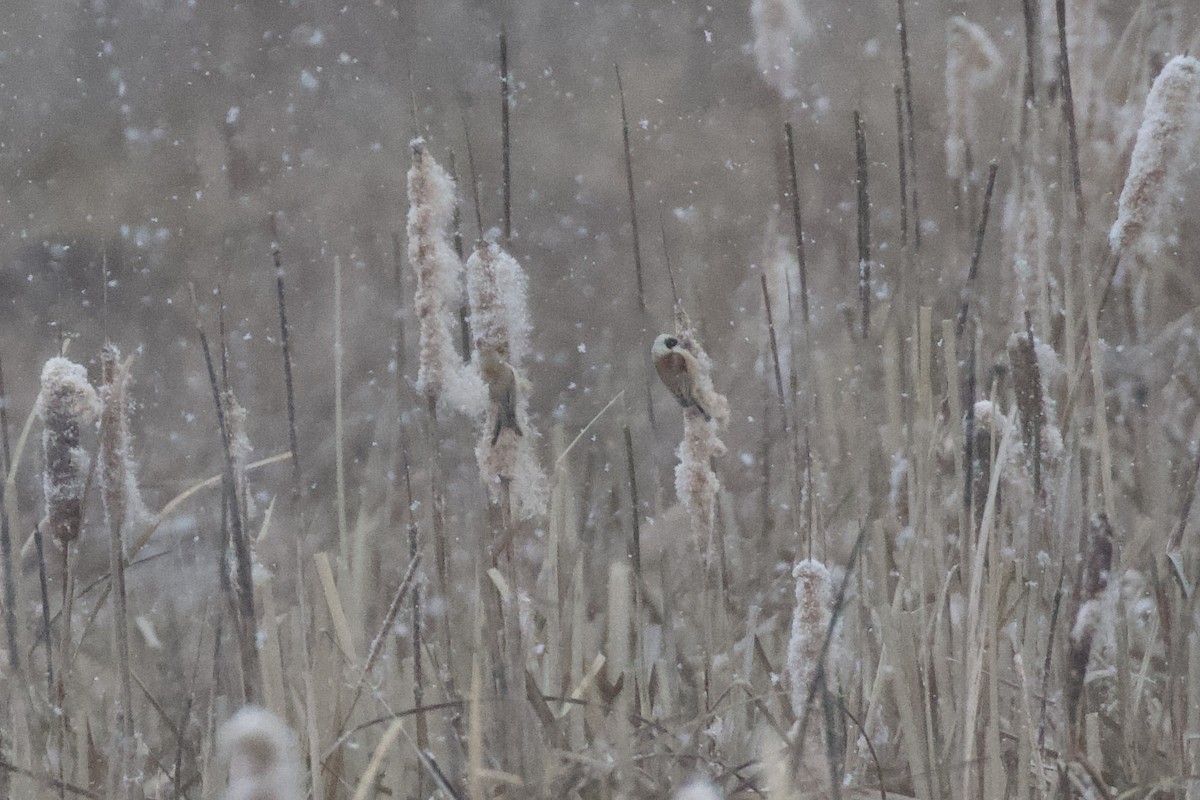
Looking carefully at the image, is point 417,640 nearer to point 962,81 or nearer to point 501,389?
point 501,389

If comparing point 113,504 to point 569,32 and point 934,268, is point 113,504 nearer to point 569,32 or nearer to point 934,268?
point 934,268

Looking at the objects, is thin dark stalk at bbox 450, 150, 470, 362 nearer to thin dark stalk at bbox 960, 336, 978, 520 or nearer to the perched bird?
the perched bird

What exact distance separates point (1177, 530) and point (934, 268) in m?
1.91

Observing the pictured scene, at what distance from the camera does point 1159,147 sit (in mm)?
738

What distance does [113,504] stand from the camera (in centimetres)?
67

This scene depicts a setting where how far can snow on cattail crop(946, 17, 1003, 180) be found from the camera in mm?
1165

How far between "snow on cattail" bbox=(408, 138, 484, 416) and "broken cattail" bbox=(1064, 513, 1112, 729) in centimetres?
37

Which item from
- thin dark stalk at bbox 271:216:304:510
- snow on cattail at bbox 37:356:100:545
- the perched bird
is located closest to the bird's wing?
the perched bird

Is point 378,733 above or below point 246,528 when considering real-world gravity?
below

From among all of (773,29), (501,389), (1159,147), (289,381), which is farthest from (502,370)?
(773,29)

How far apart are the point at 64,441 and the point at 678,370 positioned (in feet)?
1.36

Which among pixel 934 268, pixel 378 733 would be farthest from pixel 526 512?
pixel 934 268

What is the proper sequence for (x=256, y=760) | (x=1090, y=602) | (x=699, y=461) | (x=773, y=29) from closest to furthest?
(x=256, y=760)
(x=1090, y=602)
(x=699, y=461)
(x=773, y=29)

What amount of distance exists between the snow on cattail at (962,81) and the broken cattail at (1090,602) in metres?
0.62
